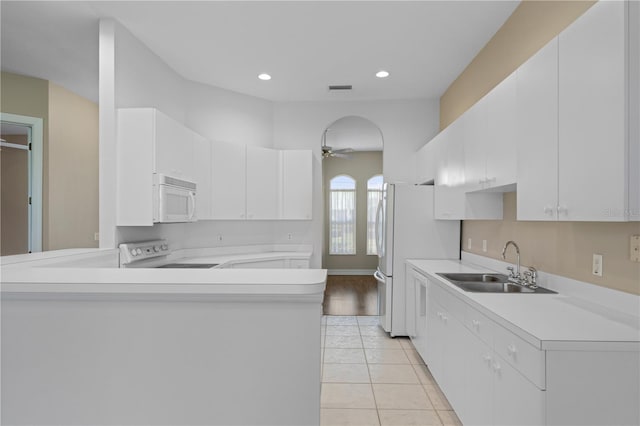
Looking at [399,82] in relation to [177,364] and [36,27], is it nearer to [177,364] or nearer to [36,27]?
[36,27]

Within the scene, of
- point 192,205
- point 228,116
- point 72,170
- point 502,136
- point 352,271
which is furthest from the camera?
point 352,271

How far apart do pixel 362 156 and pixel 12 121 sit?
633 cm

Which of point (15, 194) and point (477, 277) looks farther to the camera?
point (15, 194)

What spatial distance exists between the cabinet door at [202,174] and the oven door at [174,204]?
30cm

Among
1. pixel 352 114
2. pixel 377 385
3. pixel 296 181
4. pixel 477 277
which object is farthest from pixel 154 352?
pixel 352 114

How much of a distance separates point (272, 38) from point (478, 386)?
314cm

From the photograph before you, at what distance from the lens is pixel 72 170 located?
4.32 metres

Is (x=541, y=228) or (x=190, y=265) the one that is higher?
(x=541, y=228)

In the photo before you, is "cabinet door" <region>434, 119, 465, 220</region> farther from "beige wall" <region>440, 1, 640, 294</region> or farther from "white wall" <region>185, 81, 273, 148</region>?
"white wall" <region>185, 81, 273, 148</region>

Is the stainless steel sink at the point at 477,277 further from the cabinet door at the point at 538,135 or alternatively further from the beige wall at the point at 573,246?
the cabinet door at the point at 538,135

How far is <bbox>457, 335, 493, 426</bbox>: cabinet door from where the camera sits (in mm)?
1705

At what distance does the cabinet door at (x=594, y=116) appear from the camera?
1278mm

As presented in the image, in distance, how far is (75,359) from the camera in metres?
1.12

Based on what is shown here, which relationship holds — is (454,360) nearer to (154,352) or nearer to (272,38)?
(154,352)
